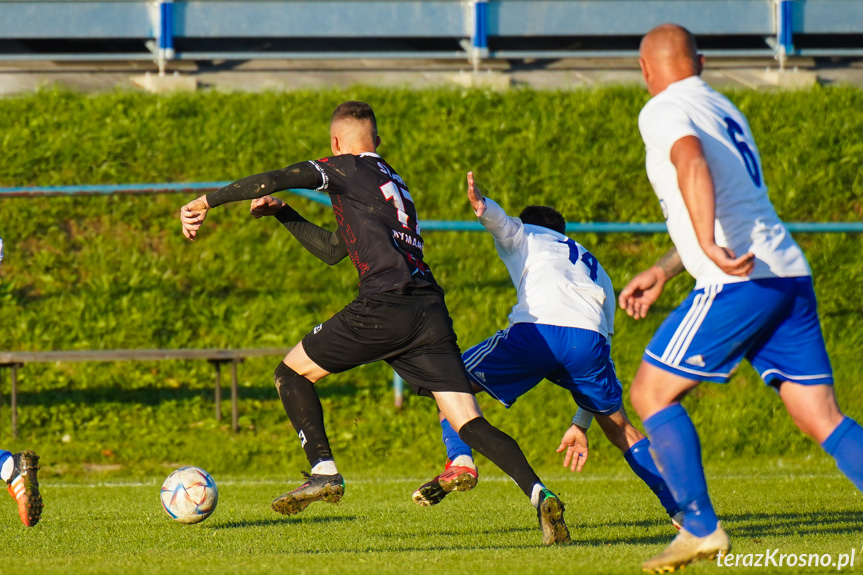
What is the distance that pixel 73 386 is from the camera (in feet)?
36.3

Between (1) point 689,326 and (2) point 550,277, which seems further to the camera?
(2) point 550,277

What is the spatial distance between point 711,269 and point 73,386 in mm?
8673

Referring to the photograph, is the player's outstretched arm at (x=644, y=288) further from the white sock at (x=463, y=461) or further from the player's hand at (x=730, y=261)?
the white sock at (x=463, y=461)

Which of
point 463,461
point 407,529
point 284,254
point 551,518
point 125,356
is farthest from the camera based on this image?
point 284,254

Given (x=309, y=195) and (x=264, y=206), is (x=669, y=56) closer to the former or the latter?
(x=264, y=206)

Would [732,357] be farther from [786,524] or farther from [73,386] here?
[73,386]

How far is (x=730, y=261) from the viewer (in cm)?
381

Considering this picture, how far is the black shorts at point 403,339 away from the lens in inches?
210

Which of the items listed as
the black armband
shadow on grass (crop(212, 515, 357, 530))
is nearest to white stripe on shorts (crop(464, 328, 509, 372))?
shadow on grass (crop(212, 515, 357, 530))

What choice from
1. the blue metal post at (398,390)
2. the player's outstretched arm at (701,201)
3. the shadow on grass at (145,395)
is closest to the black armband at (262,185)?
the player's outstretched arm at (701,201)

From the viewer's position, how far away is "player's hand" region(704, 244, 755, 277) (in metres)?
3.82

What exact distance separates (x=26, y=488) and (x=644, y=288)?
128 inches

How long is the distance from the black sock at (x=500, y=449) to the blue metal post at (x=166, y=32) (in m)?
10.3

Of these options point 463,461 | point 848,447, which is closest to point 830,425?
point 848,447
